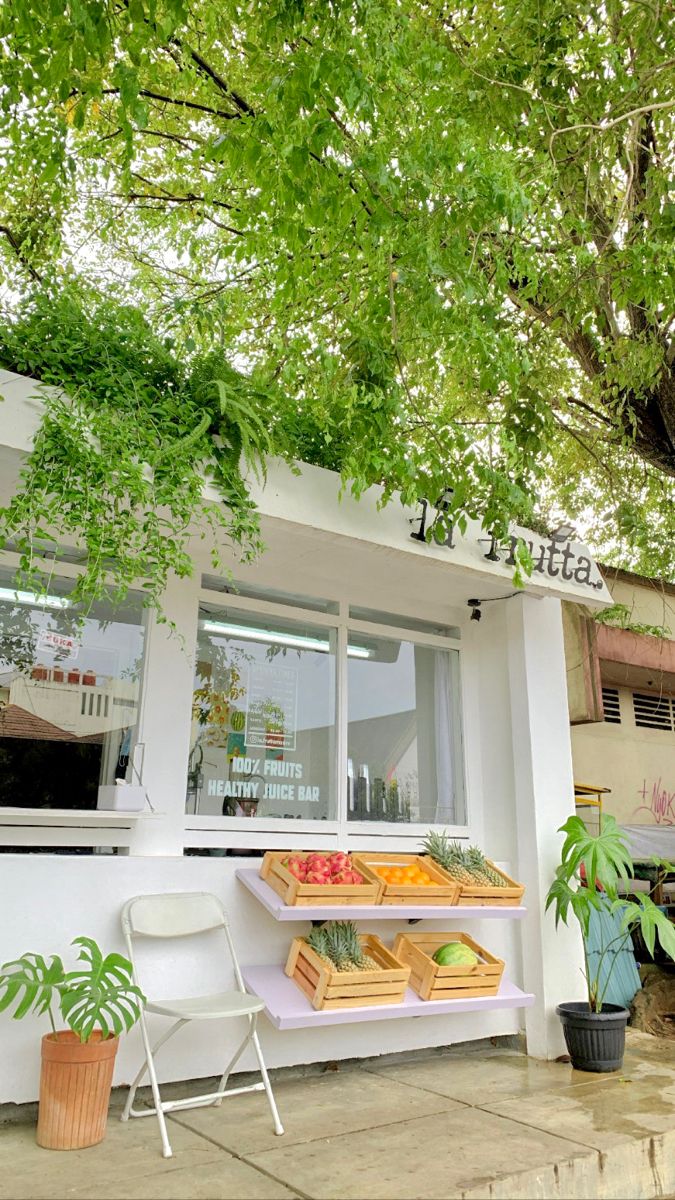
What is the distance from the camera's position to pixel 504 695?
229 inches

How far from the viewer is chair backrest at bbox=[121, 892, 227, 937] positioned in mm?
3982

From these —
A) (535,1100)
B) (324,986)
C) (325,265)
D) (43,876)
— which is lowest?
(535,1100)

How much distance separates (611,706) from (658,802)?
1105 mm

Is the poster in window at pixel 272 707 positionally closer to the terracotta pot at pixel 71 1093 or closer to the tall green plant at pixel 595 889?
the tall green plant at pixel 595 889

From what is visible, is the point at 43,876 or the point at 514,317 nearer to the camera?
the point at 43,876

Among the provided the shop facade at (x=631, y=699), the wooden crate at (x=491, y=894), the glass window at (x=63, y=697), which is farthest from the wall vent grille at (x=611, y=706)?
the glass window at (x=63, y=697)

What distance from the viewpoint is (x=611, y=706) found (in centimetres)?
873

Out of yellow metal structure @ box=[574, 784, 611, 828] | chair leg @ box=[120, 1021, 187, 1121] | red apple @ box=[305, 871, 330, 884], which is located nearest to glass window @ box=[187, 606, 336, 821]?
red apple @ box=[305, 871, 330, 884]

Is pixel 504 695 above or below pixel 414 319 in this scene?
below

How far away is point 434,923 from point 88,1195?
2.68m

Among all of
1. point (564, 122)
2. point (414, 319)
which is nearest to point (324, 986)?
point (414, 319)

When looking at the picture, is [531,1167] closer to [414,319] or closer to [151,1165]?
[151,1165]

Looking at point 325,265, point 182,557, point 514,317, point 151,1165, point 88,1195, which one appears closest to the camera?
point 88,1195

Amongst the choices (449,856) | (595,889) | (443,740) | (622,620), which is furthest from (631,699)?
(449,856)
